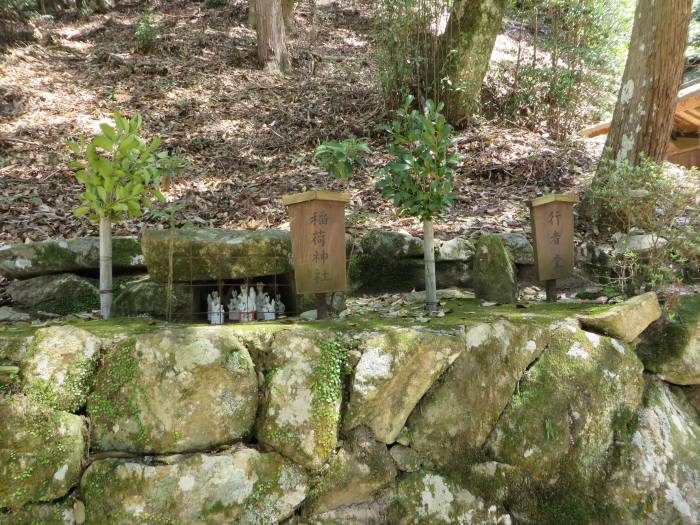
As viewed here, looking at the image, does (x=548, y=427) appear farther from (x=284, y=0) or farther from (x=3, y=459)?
(x=284, y=0)

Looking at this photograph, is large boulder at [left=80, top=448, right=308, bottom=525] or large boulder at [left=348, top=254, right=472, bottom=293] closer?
large boulder at [left=80, top=448, right=308, bottom=525]

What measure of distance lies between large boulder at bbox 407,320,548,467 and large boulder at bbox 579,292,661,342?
19.5 inches

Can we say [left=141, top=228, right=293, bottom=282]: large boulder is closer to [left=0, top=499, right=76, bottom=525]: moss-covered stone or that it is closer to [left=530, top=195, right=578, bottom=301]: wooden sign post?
[left=0, top=499, right=76, bottom=525]: moss-covered stone

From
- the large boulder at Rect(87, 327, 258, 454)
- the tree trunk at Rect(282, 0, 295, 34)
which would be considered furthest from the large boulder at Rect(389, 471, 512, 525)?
the tree trunk at Rect(282, 0, 295, 34)

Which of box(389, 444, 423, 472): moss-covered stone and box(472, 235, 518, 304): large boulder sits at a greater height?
box(472, 235, 518, 304): large boulder

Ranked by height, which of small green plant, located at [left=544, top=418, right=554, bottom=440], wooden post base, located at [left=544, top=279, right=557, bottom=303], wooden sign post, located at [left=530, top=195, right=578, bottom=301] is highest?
wooden sign post, located at [left=530, top=195, right=578, bottom=301]

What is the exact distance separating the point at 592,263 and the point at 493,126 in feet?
11.2

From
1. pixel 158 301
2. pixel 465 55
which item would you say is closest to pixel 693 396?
pixel 158 301

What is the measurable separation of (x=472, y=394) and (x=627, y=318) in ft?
4.05

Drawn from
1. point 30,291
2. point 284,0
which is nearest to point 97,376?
point 30,291

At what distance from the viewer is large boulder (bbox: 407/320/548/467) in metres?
2.78

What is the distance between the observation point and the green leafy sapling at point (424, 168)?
3.50 m

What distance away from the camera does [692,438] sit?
3.24 m

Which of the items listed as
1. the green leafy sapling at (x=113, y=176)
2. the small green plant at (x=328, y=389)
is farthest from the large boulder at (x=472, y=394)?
the green leafy sapling at (x=113, y=176)
